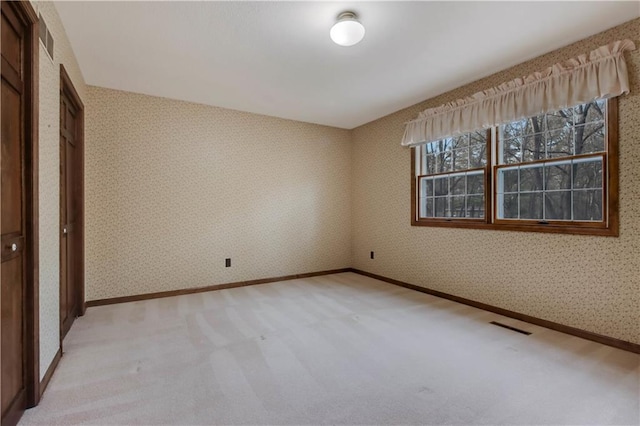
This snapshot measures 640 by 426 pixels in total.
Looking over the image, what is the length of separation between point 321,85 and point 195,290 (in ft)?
10.1

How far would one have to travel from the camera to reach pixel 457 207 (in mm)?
3816

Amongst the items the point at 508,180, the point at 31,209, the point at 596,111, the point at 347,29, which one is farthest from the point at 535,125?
the point at 31,209

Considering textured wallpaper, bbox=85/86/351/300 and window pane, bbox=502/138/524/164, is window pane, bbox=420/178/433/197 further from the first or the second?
textured wallpaper, bbox=85/86/351/300

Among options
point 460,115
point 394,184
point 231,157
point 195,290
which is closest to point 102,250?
point 195,290

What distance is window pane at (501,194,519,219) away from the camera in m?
3.21

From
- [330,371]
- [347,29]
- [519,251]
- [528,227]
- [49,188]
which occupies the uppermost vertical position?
[347,29]

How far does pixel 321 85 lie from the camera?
11.5 ft

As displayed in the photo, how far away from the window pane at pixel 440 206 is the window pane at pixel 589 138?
1488 mm

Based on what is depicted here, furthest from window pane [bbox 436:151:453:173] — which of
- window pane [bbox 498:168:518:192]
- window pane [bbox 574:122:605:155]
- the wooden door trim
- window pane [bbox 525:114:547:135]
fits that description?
the wooden door trim

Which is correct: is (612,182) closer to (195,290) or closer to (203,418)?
(203,418)

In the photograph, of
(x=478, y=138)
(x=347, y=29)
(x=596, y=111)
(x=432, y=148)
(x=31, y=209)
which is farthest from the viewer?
(x=432, y=148)

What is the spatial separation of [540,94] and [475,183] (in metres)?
1.11

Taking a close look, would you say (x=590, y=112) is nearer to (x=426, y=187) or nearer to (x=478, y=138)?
(x=478, y=138)

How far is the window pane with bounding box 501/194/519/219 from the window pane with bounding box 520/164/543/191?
13 cm
